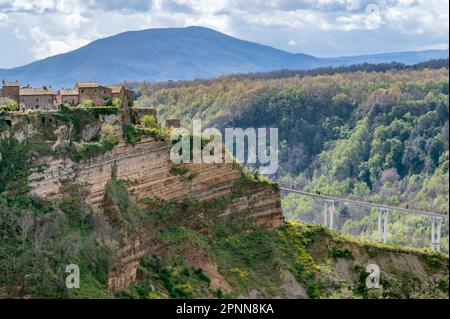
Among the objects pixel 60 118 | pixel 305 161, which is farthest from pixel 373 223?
pixel 60 118

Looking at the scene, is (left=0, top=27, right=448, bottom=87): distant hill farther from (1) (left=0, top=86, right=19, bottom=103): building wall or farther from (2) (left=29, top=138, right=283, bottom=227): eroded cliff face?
(2) (left=29, top=138, right=283, bottom=227): eroded cliff face

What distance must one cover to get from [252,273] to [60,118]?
948 centimetres

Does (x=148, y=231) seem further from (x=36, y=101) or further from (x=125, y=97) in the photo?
(x=36, y=101)

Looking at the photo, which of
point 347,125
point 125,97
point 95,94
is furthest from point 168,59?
point 95,94

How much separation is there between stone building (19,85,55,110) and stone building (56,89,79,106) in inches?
10.3

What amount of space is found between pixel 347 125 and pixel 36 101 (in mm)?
55425

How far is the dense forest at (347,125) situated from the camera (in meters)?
84.4

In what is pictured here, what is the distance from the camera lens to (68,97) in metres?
47.6

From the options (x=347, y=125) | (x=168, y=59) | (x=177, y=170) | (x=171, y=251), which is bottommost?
(x=347, y=125)

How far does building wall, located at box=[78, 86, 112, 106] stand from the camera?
47.7m

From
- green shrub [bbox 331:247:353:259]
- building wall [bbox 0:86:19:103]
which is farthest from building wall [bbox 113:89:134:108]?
green shrub [bbox 331:247:353:259]

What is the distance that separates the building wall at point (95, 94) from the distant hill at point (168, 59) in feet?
157
